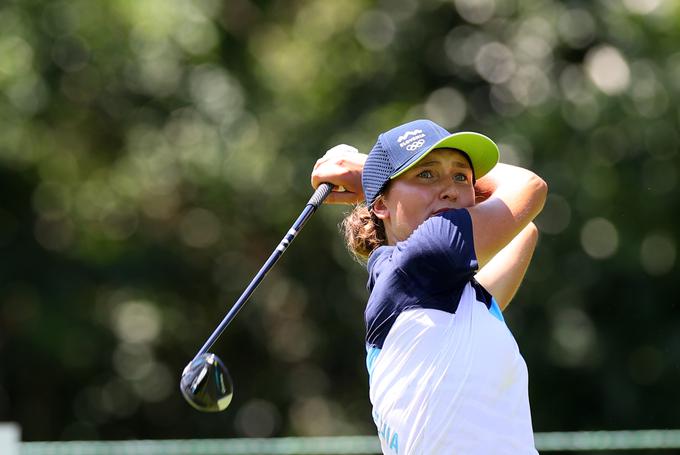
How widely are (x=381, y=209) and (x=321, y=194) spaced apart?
32 cm

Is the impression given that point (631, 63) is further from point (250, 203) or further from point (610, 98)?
point (250, 203)

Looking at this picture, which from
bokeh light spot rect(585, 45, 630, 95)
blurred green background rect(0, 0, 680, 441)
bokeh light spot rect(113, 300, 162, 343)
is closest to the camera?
blurred green background rect(0, 0, 680, 441)

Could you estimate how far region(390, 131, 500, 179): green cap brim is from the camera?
3.57 meters

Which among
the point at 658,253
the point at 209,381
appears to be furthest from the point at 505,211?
the point at 658,253

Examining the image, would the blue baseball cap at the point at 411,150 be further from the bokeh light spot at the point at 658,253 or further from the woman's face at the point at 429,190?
the bokeh light spot at the point at 658,253

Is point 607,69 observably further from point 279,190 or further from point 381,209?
point 381,209

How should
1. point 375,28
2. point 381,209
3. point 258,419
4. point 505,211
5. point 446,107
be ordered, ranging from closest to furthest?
point 505,211
point 381,209
point 446,107
point 375,28
point 258,419

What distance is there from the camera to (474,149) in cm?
367

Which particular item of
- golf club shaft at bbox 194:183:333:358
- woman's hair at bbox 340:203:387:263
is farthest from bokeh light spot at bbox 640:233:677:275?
golf club shaft at bbox 194:183:333:358

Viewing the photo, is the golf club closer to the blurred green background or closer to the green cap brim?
the green cap brim

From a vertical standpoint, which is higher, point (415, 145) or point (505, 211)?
point (415, 145)

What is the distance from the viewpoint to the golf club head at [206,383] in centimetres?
395

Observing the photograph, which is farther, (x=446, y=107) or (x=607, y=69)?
(x=446, y=107)

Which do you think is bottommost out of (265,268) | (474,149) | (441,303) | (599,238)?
(599,238)
